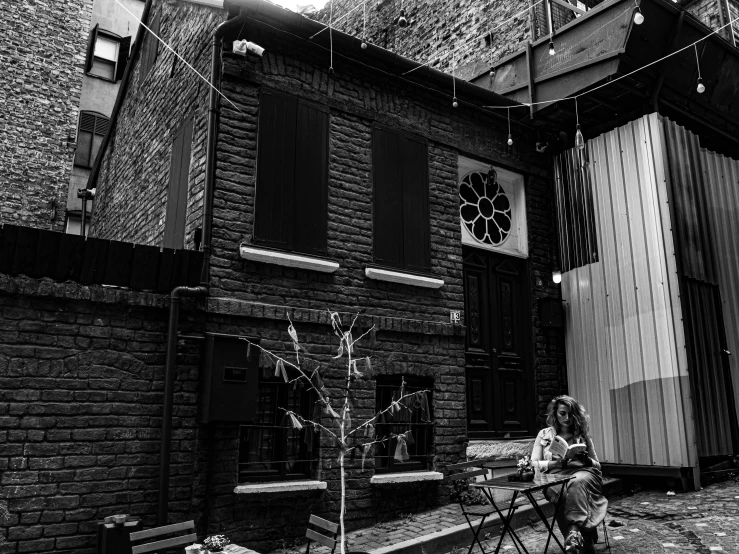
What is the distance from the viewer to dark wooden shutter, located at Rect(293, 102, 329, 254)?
7.21m

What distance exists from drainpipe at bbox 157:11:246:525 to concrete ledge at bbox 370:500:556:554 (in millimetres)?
2129

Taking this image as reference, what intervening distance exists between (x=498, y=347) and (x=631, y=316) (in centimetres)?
189

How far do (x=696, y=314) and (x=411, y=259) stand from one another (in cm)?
406

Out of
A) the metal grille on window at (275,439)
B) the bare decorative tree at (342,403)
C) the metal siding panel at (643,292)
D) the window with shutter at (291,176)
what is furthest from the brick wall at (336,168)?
the metal siding panel at (643,292)

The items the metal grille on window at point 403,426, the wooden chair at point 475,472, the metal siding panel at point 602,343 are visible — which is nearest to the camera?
the wooden chair at point 475,472

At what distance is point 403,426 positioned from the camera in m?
7.66

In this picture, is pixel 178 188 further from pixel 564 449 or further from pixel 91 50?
pixel 91 50

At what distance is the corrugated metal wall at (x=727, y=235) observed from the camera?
9.05m

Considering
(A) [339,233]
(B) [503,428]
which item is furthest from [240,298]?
(B) [503,428]

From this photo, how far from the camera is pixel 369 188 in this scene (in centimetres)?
793

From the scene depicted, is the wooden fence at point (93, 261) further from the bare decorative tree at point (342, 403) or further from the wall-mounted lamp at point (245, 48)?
the wall-mounted lamp at point (245, 48)

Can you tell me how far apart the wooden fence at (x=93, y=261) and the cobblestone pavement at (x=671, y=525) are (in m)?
4.22

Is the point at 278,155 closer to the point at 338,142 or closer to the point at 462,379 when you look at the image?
the point at 338,142

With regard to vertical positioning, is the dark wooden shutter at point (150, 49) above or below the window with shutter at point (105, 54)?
below
